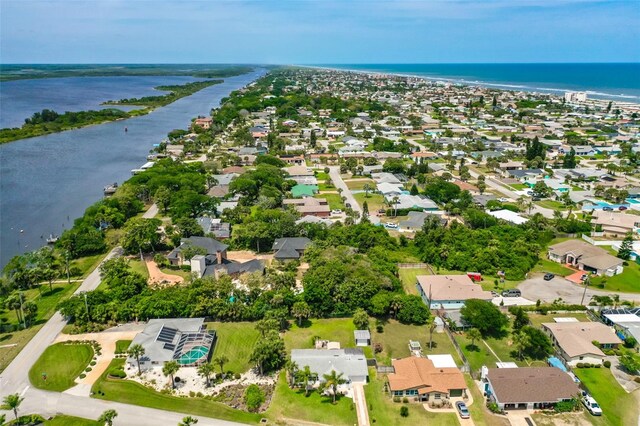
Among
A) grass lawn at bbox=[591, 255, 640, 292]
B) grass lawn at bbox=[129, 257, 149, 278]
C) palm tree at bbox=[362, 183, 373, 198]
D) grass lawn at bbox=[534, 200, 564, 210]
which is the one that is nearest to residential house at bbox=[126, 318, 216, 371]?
grass lawn at bbox=[129, 257, 149, 278]

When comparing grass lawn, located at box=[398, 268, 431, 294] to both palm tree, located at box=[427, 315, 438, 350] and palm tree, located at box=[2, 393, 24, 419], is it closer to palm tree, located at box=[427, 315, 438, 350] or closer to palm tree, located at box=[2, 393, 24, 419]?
palm tree, located at box=[427, 315, 438, 350]

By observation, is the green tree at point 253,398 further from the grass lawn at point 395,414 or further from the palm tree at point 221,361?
the grass lawn at point 395,414

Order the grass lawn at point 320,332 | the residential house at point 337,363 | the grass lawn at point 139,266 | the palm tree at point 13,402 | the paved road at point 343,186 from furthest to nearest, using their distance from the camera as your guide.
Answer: the paved road at point 343,186 → the grass lawn at point 139,266 → the grass lawn at point 320,332 → the residential house at point 337,363 → the palm tree at point 13,402

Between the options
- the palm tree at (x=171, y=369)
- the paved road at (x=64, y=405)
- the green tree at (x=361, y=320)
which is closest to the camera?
the paved road at (x=64, y=405)

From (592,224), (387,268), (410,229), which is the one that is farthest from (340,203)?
(592,224)

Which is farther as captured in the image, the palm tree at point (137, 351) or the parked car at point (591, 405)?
the palm tree at point (137, 351)

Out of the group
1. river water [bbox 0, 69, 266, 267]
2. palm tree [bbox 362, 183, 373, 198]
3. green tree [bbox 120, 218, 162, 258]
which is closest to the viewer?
green tree [bbox 120, 218, 162, 258]

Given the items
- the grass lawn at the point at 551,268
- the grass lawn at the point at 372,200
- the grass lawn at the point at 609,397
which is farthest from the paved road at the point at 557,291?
the grass lawn at the point at 372,200

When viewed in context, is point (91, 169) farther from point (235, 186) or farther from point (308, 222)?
point (308, 222)
